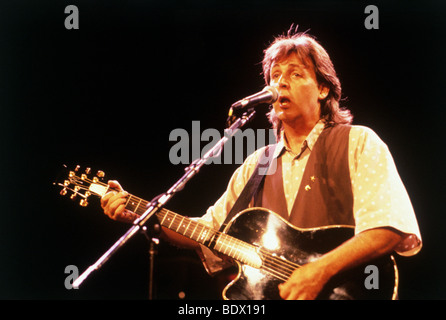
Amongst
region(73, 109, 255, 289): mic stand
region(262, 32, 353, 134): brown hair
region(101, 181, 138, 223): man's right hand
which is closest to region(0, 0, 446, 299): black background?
region(262, 32, 353, 134): brown hair

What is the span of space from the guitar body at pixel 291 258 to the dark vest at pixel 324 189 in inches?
5.4

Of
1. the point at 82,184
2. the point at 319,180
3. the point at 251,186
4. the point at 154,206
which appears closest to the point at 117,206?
the point at 82,184

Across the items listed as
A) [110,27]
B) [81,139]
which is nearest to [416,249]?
[81,139]

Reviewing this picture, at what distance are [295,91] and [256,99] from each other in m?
0.57

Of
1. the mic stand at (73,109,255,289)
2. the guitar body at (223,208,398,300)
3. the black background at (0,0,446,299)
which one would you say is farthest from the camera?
the black background at (0,0,446,299)

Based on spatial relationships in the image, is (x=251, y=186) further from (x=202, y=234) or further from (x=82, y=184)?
(x=82, y=184)

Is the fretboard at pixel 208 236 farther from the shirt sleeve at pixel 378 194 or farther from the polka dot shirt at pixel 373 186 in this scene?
the shirt sleeve at pixel 378 194

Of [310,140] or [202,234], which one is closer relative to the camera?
[202,234]

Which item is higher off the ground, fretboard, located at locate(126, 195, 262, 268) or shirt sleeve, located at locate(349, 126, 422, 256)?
shirt sleeve, located at locate(349, 126, 422, 256)

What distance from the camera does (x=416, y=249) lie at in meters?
1.88

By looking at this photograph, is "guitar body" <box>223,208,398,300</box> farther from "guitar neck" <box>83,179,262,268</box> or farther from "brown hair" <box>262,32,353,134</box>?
"brown hair" <box>262,32,353,134</box>

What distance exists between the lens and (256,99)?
1.87 meters

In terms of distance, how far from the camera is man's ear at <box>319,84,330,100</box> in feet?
8.13

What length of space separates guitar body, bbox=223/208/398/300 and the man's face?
67 cm
